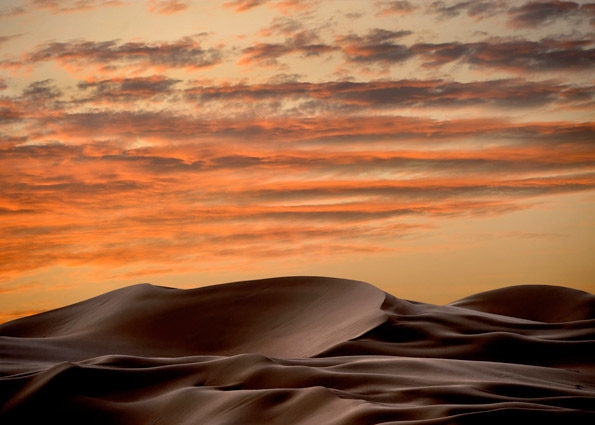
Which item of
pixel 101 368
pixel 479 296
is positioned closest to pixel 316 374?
pixel 101 368

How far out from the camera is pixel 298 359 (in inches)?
144

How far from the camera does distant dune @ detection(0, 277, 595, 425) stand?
2529mm

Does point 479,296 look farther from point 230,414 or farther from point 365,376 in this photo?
point 230,414

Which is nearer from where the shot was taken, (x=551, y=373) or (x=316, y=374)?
(x=316, y=374)

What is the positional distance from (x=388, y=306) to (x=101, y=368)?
2561 millimetres

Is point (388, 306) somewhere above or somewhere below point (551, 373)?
above

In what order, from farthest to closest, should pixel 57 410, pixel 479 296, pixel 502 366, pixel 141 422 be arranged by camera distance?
pixel 479 296 < pixel 502 366 < pixel 57 410 < pixel 141 422

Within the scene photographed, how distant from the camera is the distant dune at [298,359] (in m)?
2.53

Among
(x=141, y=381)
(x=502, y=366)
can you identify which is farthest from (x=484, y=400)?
(x=141, y=381)

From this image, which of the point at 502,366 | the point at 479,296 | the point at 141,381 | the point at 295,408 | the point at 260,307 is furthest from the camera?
the point at 479,296

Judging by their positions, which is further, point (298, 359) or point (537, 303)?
point (537, 303)

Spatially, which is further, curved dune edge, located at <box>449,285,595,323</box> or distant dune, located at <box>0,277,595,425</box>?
curved dune edge, located at <box>449,285,595,323</box>

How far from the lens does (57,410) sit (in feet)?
9.95

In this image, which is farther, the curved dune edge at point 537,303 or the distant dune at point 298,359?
the curved dune edge at point 537,303
